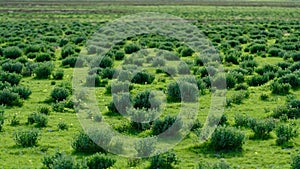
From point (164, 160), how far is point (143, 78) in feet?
34.4

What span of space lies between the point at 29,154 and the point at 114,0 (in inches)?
4655

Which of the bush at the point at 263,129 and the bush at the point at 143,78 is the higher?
the bush at the point at 263,129

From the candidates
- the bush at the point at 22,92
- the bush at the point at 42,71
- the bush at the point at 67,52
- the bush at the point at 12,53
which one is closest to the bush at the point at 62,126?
the bush at the point at 22,92

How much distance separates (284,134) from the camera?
41.8 feet

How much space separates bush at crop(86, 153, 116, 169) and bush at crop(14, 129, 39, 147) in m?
2.38

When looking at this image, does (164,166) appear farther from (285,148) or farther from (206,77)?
(206,77)

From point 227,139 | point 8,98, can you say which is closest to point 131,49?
point 8,98

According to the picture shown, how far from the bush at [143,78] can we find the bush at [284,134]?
900 centimetres

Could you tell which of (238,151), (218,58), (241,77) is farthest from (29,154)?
(218,58)

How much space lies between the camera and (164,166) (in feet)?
36.2

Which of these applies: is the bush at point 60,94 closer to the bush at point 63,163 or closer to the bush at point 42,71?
the bush at point 42,71

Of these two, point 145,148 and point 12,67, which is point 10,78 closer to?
point 12,67

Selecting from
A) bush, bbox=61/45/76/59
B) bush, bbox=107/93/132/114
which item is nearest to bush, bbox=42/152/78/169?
bush, bbox=107/93/132/114

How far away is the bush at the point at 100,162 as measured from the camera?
10.6 meters
